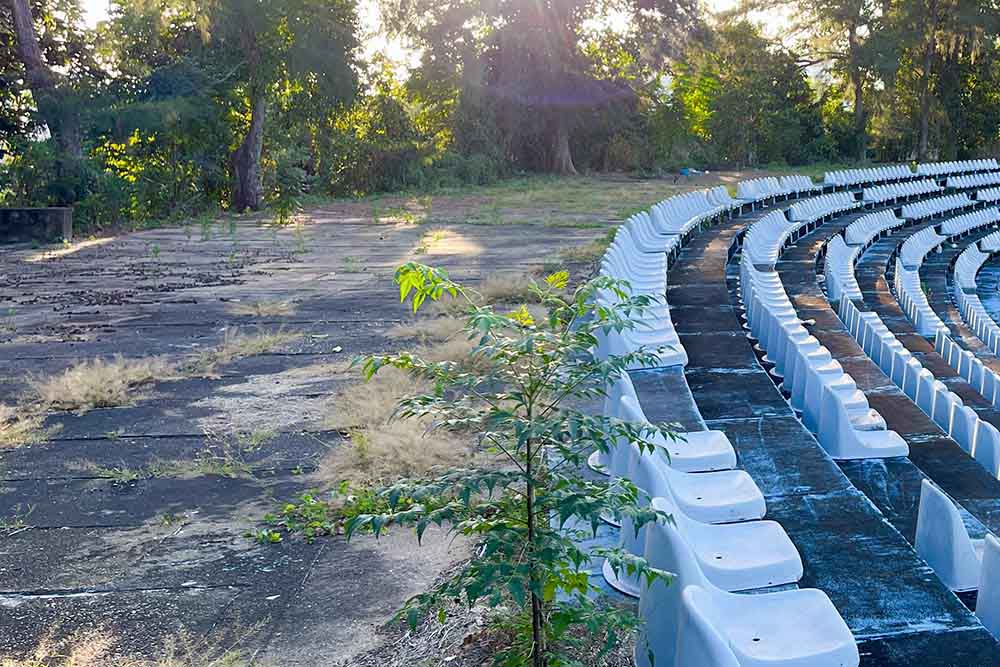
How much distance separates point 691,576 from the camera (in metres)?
3.27

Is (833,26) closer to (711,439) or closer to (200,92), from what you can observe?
(200,92)

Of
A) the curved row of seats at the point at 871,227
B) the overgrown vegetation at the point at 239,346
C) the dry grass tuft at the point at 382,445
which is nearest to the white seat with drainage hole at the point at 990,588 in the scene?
the dry grass tuft at the point at 382,445

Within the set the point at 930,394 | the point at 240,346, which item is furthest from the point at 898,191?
the point at 240,346

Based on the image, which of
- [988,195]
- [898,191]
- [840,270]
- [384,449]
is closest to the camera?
[384,449]

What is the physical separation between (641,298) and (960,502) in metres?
3.05

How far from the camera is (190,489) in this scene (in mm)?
5469

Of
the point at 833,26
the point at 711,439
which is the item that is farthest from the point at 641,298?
the point at 833,26

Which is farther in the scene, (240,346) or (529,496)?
(240,346)

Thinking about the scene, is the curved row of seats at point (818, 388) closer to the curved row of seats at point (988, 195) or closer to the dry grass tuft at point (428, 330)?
the dry grass tuft at point (428, 330)

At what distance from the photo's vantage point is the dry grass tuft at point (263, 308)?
1124 centimetres

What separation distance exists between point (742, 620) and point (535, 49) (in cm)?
3536

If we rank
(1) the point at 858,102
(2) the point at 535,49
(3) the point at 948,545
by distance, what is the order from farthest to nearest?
(1) the point at 858,102 → (2) the point at 535,49 → (3) the point at 948,545

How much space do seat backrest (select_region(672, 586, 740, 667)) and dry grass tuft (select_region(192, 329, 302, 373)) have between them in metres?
6.01

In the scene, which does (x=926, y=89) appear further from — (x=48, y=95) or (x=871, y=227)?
(x=48, y=95)
